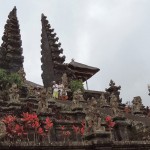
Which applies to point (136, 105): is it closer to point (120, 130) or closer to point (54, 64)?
point (120, 130)

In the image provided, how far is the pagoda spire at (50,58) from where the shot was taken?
38.0 m

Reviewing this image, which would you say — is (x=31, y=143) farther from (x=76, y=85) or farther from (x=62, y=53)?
(x=62, y=53)

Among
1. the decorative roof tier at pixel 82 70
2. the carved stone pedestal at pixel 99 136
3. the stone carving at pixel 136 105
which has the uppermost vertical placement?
the decorative roof tier at pixel 82 70

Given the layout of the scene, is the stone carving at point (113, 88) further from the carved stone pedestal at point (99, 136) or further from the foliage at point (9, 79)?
the carved stone pedestal at point (99, 136)

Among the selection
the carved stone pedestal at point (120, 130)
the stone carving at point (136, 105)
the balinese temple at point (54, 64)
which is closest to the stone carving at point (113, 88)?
the balinese temple at point (54, 64)

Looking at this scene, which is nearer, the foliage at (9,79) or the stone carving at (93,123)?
the stone carving at (93,123)

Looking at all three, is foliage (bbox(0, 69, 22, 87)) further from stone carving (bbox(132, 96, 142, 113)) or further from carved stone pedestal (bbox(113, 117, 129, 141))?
carved stone pedestal (bbox(113, 117, 129, 141))

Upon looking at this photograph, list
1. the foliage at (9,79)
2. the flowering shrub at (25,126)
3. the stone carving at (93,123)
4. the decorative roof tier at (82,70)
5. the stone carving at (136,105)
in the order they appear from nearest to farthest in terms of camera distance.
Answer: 1. the stone carving at (93,123)
2. the flowering shrub at (25,126)
3. the stone carving at (136,105)
4. the foliage at (9,79)
5. the decorative roof tier at (82,70)

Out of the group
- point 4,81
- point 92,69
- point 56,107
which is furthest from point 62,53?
point 56,107

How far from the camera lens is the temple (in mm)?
11766

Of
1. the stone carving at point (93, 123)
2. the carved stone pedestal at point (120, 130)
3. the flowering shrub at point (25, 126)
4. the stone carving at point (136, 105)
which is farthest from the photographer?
the stone carving at point (136, 105)

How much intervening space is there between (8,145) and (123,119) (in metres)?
9.47

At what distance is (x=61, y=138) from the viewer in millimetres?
16266

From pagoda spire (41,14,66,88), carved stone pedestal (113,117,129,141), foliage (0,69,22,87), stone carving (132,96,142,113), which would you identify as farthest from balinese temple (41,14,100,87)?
carved stone pedestal (113,117,129,141)
